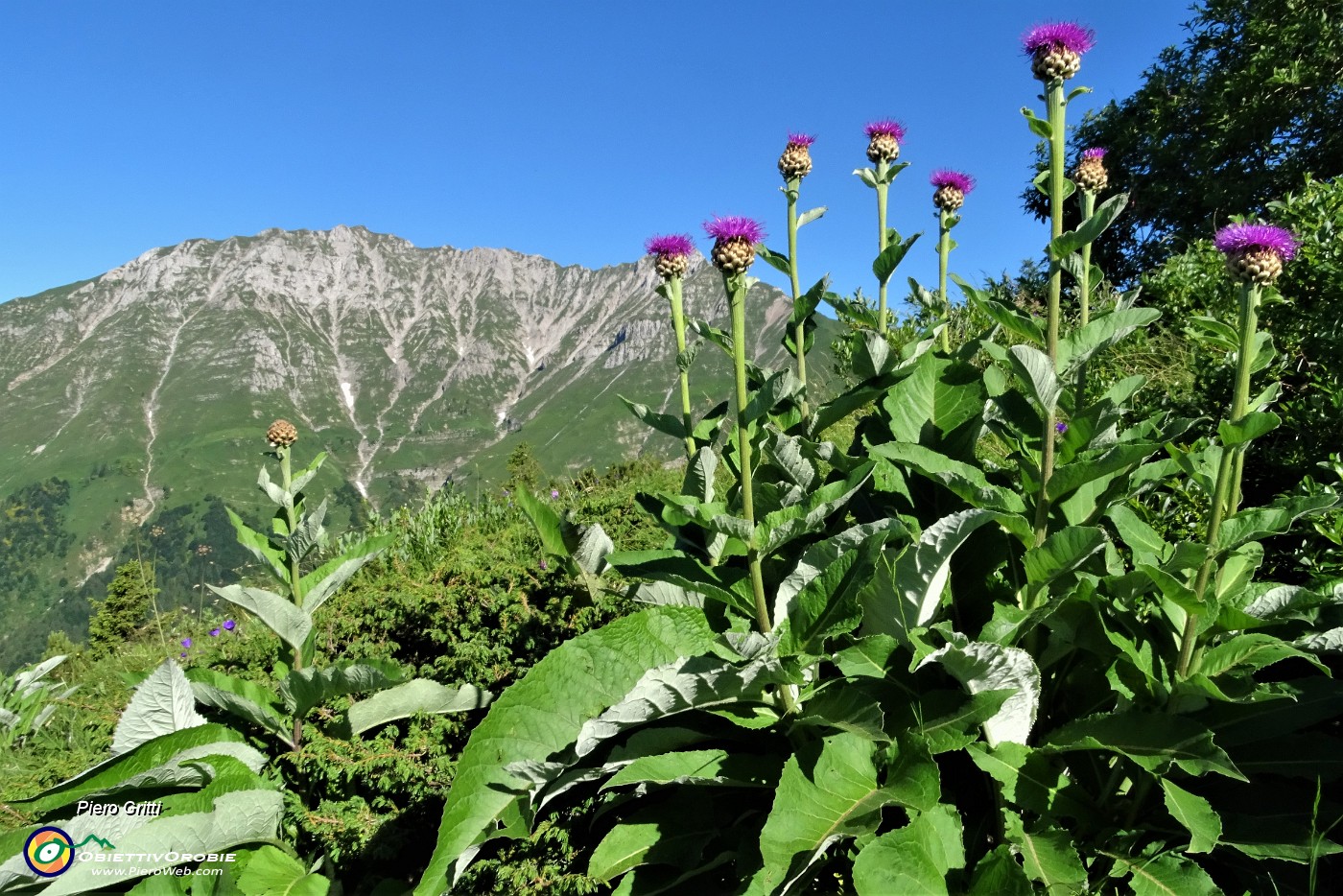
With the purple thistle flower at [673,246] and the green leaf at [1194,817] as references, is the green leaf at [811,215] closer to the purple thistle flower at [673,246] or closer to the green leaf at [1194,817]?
the purple thistle flower at [673,246]

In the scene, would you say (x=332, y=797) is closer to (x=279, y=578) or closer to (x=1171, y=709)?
(x=279, y=578)

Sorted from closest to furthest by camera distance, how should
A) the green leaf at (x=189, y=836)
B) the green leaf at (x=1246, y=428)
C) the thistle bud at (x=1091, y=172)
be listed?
the green leaf at (x=1246, y=428)
the green leaf at (x=189, y=836)
the thistle bud at (x=1091, y=172)

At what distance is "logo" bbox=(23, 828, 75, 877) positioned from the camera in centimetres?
237

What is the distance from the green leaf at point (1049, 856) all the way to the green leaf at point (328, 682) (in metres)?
2.18

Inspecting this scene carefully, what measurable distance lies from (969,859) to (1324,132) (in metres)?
16.6

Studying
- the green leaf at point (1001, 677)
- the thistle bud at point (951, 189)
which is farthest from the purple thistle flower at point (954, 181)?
the green leaf at point (1001, 677)

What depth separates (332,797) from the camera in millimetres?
2996

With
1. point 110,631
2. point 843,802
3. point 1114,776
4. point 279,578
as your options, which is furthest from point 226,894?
point 110,631

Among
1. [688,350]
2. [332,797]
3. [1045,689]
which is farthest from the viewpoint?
[332,797]

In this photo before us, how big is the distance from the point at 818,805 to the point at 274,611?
218 centimetres

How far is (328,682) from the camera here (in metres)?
2.88

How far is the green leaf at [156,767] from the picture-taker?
2.48 metres

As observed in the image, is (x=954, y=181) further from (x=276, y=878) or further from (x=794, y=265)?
(x=276, y=878)

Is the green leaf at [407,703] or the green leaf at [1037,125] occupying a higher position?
the green leaf at [1037,125]
